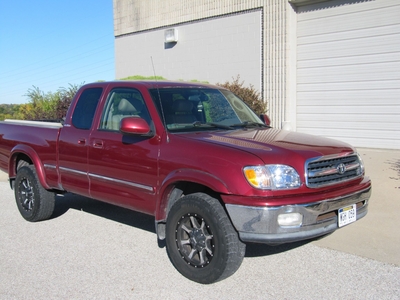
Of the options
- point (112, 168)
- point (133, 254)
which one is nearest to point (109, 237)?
point (133, 254)

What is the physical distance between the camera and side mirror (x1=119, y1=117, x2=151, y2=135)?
4.85m

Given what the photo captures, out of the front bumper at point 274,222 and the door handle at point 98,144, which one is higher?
the door handle at point 98,144

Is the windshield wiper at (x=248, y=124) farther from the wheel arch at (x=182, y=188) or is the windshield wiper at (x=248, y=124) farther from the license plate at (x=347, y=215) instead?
the license plate at (x=347, y=215)

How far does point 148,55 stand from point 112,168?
12589mm

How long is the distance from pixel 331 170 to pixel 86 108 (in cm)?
325

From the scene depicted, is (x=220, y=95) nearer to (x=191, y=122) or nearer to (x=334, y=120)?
(x=191, y=122)

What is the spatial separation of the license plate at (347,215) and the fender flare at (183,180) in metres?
1.16

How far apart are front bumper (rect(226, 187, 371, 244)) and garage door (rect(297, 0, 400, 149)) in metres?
8.33

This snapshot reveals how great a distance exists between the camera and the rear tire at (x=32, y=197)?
661 centimetres

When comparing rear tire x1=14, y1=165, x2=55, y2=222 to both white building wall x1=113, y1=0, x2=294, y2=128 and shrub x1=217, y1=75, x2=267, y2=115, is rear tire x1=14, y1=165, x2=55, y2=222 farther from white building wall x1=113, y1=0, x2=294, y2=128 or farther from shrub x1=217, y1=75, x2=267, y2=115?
white building wall x1=113, y1=0, x2=294, y2=128

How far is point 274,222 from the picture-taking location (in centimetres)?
407

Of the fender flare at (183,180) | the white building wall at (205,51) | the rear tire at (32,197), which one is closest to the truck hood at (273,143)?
the fender flare at (183,180)

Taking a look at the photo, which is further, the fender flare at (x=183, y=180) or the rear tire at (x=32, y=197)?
the rear tire at (x=32, y=197)

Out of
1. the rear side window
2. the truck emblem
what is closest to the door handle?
the rear side window
